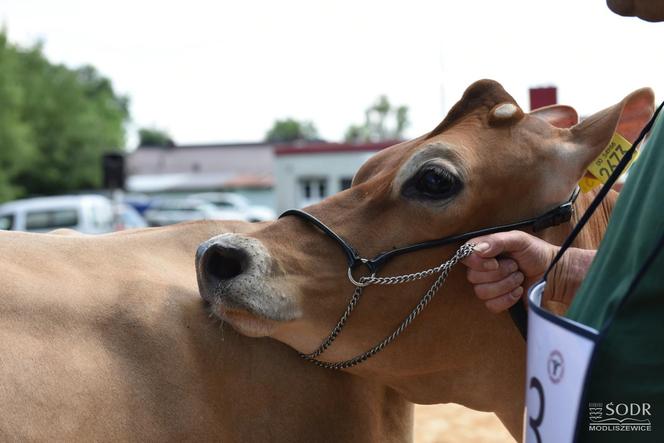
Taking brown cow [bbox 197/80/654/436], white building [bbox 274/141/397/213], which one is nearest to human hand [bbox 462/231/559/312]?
brown cow [bbox 197/80/654/436]

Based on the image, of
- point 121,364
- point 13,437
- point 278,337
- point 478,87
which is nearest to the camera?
point 13,437

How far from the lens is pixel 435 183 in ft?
8.42

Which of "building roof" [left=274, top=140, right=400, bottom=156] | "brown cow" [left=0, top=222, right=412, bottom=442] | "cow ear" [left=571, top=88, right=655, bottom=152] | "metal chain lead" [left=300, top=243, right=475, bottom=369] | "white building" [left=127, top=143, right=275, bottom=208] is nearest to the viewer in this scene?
"brown cow" [left=0, top=222, right=412, bottom=442]

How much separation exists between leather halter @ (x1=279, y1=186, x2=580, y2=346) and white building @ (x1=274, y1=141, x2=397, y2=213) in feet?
90.7

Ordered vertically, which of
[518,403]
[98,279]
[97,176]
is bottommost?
[97,176]

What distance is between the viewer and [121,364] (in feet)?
7.91

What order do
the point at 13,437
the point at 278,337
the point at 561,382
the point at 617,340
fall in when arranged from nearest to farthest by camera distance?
the point at 617,340
the point at 561,382
the point at 13,437
the point at 278,337

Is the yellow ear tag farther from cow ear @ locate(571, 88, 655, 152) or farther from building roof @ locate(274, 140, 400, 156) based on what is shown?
building roof @ locate(274, 140, 400, 156)

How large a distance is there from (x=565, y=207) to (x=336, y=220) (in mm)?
794

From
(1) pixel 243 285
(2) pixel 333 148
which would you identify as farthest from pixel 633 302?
(2) pixel 333 148

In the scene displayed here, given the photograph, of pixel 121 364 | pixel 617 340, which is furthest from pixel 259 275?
pixel 617 340

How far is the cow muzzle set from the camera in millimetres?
2396

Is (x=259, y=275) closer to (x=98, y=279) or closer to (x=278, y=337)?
(x=278, y=337)

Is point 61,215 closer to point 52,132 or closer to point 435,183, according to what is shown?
point 435,183
